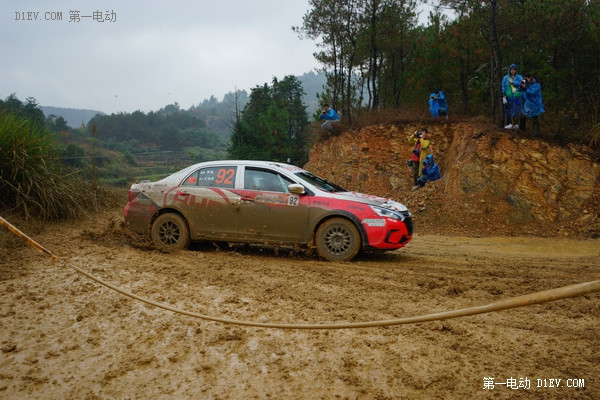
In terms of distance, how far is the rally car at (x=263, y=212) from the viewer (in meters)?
7.71

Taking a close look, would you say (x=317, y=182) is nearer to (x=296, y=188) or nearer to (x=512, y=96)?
(x=296, y=188)

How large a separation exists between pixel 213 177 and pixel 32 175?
489cm

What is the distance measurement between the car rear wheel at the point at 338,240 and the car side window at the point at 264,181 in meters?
1.05

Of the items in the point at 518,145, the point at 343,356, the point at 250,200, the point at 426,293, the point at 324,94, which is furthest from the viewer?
the point at 324,94

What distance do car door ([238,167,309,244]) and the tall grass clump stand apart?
5267 mm

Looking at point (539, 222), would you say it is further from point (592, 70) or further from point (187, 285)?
point (187, 285)

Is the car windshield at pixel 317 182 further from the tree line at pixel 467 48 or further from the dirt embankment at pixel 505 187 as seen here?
the tree line at pixel 467 48

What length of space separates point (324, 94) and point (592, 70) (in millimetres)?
17202

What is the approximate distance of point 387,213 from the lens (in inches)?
304

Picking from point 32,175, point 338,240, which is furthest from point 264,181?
point 32,175

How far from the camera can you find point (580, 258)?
862 centimetres

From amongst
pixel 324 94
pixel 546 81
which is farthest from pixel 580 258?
pixel 324 94

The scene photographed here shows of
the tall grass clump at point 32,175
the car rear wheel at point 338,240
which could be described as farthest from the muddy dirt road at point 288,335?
the tall grass clump at point 32,175

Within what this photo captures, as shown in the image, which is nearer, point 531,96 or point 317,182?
point 317,182
